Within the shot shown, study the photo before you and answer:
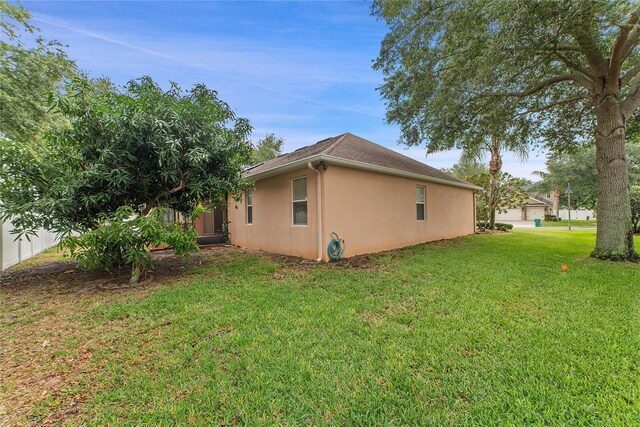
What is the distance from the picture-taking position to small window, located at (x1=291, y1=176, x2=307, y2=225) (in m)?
7.94

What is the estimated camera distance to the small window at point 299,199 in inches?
313

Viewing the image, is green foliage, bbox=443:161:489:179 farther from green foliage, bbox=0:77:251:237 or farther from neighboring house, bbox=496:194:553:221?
neighboring house, bbox=496:194:553:221

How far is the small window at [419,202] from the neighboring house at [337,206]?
0.13 feet

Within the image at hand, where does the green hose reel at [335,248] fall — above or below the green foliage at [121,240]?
below

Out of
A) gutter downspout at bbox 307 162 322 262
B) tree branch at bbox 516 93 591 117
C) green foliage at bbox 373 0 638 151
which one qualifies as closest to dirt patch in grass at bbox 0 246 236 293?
gutter downspout at bbox 307 162 322 262

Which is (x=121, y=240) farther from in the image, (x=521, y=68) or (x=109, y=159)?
(x=521, y=68)

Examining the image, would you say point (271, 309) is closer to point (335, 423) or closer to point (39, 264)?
point (335, 423)

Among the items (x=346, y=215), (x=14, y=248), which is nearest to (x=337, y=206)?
(x=346, y=215)

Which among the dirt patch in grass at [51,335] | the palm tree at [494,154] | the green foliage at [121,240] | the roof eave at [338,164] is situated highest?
the palm tree at [494,154]

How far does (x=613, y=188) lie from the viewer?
722 cm

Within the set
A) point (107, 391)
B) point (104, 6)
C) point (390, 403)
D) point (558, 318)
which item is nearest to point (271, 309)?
point (107, 391)

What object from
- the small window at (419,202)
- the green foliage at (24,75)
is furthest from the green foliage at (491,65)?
the green foliage at (24,75)

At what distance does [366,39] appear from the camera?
8.70 m

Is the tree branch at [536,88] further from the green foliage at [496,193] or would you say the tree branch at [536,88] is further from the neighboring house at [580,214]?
the neighboring house at [580,214]
